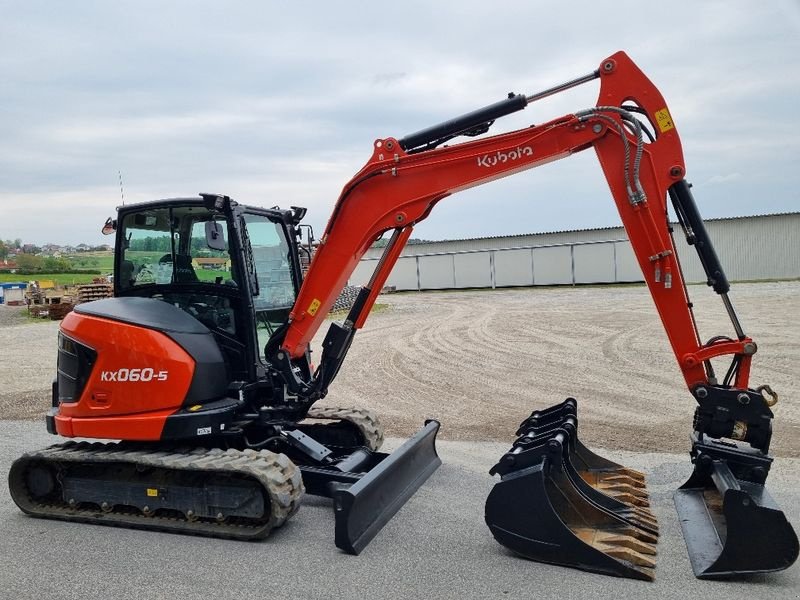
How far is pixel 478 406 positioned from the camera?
10.2 meters

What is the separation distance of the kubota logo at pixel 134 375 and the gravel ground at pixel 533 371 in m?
3.81

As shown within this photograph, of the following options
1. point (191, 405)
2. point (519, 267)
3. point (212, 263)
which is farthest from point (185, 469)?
point (519, 267)

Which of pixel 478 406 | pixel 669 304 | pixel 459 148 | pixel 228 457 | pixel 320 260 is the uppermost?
pixel 459 148

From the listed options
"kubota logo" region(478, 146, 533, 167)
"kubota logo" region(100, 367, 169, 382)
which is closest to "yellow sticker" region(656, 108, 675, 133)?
"kubota logo" region(478, 146, 533, 167)

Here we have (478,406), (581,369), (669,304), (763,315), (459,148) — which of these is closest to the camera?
(669,304)

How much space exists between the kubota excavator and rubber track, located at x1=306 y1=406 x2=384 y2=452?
36mm

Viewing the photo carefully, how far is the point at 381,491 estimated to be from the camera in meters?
5.55

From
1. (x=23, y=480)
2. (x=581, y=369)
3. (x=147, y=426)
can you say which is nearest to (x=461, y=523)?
(x=147, y=426)

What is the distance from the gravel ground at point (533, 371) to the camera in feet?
29.3

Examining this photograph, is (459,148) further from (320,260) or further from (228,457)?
(228,457)

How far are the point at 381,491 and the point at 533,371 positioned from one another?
→ 768 centimetres

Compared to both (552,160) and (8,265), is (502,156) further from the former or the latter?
(8,265)

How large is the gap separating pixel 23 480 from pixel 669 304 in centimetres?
557

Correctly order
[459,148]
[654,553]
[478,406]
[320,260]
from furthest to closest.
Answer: [478,406] < [320,260] < [459,148] < [654,553]
